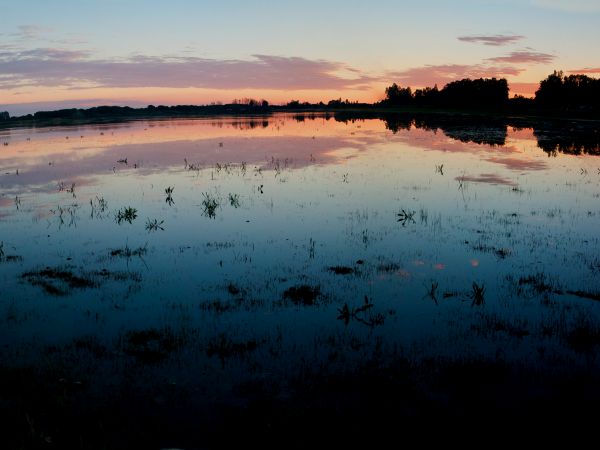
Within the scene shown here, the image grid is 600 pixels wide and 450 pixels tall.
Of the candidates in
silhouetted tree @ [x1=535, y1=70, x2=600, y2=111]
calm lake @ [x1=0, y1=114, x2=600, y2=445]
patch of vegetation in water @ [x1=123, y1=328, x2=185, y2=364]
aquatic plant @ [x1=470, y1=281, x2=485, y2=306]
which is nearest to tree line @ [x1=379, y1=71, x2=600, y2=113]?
silhouetted tree @ [x1=535, y1=70, x2=600, y2=111]

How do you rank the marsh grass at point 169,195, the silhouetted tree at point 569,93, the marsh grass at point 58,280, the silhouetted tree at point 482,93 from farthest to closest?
the silhouetted tree at point 482,93, the silhouetted tree at point 569,93, the marsh grass at point 169,195, the marsh grass at point 58,280

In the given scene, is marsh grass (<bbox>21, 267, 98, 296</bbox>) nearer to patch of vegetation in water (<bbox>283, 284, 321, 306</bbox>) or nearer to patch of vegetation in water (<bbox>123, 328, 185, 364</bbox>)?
patch of vegetation in water (<bbox>123, 328, 185, 364</bbox>)

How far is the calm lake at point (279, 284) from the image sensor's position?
337 inches

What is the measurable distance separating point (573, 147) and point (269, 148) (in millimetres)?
30854

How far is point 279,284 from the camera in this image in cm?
1264

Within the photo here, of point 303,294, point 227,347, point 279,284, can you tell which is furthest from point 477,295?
point 227,347

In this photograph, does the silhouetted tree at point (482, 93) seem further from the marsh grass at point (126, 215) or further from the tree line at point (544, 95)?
the marsh grass at point (126, 215)

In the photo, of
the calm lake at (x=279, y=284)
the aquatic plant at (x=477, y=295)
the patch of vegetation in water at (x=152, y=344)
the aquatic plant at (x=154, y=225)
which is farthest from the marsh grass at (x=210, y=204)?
the aquatic plant at (x=477, y=295)

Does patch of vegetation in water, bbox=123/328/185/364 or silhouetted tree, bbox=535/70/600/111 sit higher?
silhouetted tree, bbox=535/70/600/111

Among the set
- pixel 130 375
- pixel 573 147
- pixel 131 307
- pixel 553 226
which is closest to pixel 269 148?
pixel 573 147

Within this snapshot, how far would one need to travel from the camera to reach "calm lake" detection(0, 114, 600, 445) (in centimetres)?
857

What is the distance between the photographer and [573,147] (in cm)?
4456

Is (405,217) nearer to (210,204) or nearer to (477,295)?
(477,295)

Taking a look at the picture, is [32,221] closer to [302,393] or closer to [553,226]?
[302,393]
